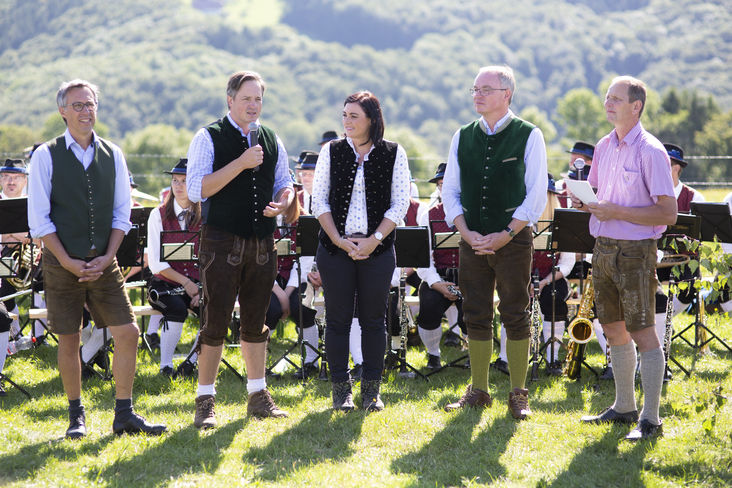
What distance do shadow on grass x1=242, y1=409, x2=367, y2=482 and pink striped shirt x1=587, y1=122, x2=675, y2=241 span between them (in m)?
1.96

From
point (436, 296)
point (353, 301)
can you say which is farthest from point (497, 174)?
point (436, 296)

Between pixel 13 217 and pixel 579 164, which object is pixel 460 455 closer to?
pixel 579 164

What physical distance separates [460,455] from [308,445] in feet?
2.94

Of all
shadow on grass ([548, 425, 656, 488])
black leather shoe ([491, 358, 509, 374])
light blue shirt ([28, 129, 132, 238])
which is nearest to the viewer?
shadow on grass ([548, 425, 656, 488])

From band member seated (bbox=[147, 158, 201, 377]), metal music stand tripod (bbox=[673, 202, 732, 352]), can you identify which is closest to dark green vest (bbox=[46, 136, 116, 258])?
band member seated (bbox=[147, 158, 201, 377])

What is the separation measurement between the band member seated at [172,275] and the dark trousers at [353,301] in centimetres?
177

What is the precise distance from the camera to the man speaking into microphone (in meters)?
4.77

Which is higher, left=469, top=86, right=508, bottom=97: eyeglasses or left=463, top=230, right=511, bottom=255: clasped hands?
left=469, top=86, right=508, bottom=97: eyeglasses

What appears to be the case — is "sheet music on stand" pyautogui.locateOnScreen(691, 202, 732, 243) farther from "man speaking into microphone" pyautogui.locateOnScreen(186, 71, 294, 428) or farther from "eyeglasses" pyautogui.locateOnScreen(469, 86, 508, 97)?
"man speaking into microphone" pyautogui.locateOnScreen(186, 71, 294, 428)

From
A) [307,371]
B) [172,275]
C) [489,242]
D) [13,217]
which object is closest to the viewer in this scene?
[489,242]

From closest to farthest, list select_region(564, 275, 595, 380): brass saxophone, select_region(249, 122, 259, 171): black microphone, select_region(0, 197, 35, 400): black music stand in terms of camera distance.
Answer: select_region(249, 122, 259, 171): black microphone → select_region(0, 197, 35, 400): black music stand → select_region(564, 275, 595, 380): brass saxophone

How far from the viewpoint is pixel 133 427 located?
15.9 ft

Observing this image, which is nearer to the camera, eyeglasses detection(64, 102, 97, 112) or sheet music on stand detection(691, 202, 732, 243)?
eyeglasses detection(64, 102, 97, 112)

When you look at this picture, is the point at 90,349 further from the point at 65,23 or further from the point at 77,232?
the point at 65,23
